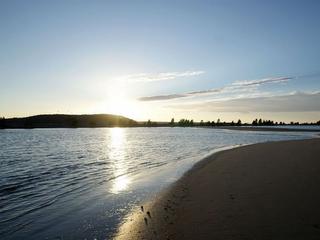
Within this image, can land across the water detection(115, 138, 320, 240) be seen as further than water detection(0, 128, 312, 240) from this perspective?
No

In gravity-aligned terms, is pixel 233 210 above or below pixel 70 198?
above

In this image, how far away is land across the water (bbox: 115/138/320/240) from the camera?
804 centimetres

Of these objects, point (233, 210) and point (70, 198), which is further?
point (70, 198)

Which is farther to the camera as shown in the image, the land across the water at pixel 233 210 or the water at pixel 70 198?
the water at pixel 70 198

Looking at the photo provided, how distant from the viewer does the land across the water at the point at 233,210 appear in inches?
316

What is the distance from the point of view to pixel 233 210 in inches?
389

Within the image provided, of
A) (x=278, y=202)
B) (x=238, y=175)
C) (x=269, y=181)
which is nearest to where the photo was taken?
(x=278, y=202)

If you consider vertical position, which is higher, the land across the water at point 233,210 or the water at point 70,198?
the land across the water at point 233,210

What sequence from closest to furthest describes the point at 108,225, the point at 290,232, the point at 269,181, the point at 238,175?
the point at 290,232, the point at 108,225, the point at 269,181, the point at 238,175

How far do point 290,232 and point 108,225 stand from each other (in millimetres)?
5176

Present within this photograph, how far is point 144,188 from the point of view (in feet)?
49.4

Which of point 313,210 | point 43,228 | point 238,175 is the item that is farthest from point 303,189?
point 43,228

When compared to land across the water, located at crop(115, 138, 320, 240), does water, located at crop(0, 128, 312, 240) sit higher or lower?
lower

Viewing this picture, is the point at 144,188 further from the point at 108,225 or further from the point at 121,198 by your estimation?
the point at 108,225
